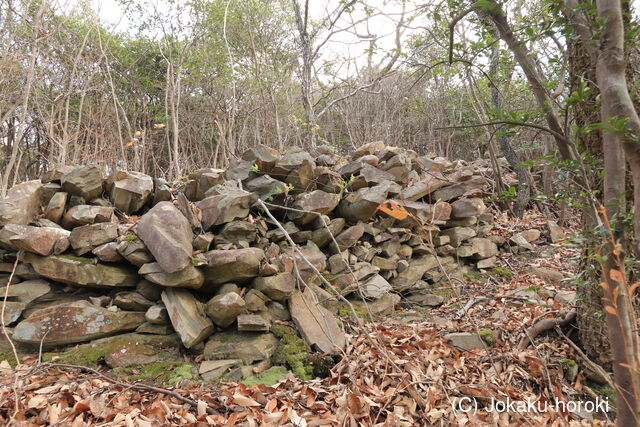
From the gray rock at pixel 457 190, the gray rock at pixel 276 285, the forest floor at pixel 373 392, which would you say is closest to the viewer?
the forest floor at pixel 373 392

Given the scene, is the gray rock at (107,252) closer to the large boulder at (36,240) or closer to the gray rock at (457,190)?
the large boulder at (36,240)

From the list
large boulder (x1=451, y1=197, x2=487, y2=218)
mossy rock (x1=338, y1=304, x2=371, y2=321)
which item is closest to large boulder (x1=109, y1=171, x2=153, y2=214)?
mossy rock (x1=338, y1=304, x2=371, y2=321)

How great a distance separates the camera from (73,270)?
3.25 meters

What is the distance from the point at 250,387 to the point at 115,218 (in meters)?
2.23

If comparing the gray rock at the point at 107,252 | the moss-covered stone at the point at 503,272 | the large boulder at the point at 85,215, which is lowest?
the moss-covered stone at the point at 503,272

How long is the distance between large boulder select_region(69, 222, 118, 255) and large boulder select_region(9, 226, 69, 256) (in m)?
0.15

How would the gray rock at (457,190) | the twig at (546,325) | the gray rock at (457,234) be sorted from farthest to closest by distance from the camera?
1. the gray rock at (457,190)
2. the gray rock at (457,234)
3. the twig at (546,325)

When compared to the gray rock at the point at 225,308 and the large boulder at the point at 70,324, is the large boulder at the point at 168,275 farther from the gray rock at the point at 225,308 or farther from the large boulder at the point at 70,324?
the large boulder at the point at 70,324

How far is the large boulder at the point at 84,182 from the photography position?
3.79m

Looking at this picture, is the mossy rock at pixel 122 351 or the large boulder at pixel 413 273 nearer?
the mossy rock at pixel 122 351

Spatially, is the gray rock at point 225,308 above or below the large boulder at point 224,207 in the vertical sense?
below

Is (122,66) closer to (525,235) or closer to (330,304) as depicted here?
(330,304)

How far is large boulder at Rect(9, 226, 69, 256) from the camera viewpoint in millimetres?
3148

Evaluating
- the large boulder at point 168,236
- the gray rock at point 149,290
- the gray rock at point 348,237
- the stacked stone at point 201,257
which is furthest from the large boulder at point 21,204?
the gray rock at point 348,237
